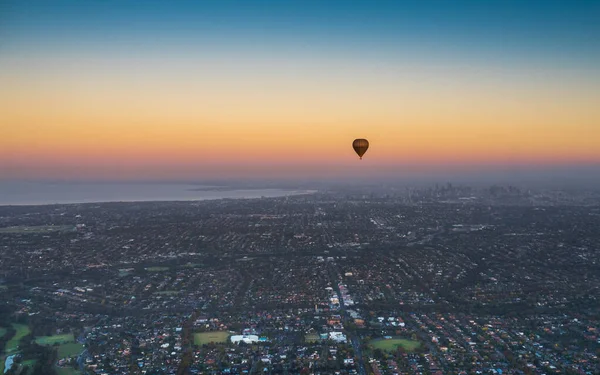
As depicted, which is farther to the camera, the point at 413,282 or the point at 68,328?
the point at 413,282

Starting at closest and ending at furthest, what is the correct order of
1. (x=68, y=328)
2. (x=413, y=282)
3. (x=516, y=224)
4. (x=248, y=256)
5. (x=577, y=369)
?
(x=577, y=369), (x=68, y=328), (x=413, y=282), (x=248, y=256), (x=516, y=224)

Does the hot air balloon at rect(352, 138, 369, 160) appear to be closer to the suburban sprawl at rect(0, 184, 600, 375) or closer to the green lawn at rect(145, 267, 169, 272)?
the suburban sprawl at rect(0, 184, 600, 375)

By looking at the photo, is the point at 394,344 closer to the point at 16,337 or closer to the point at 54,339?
the point at 54,339

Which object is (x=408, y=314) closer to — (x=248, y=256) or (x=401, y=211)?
(x=248, y=256)

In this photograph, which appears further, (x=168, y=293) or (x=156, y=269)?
(x=156, y=269)

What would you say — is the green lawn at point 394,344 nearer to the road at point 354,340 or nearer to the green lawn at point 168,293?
the road at point 354,340

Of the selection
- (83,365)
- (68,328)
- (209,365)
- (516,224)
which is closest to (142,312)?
(68,328)

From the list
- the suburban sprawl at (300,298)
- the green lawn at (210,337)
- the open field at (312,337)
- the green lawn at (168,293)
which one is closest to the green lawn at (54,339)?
the suburban sprawl at (300,298)

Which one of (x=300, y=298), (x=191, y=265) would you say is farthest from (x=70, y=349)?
(x=191, y=265)
